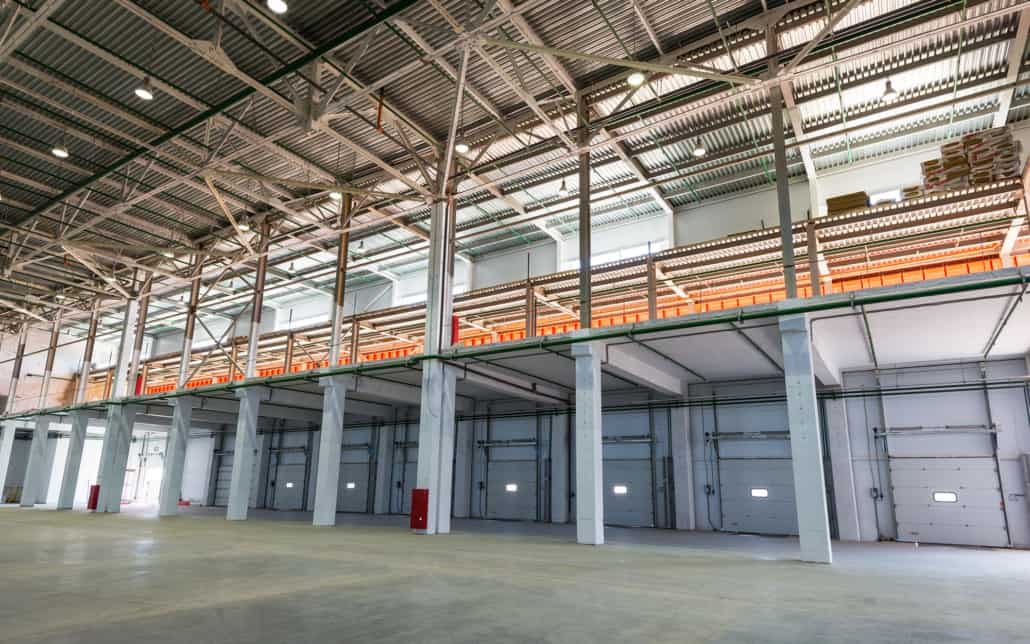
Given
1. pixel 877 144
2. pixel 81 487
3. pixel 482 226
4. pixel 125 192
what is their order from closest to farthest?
pixel 877 144 < pixel 125 192 < pixel 482 226 < pixel 81 487

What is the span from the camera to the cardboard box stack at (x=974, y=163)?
13.4m

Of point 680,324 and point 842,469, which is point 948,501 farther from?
point 680,324

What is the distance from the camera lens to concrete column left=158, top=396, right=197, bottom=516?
25516 mm

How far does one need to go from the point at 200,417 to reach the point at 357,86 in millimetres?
24566

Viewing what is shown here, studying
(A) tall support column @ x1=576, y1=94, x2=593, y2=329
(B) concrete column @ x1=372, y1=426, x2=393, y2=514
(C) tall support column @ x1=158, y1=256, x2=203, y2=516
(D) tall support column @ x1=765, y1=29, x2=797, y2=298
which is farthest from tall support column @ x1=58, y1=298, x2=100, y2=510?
(D) tall support column @ x1=765, y1=29, x2=797, y2=298

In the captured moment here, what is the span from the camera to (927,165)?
1445 centimetres

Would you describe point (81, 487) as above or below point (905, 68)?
below

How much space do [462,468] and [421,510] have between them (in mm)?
10351

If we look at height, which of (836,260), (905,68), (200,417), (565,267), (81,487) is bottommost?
(81,487)

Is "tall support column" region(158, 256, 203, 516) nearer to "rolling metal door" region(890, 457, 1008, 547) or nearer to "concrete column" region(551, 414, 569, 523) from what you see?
"concrete column" region(551, 414, 569, 523)

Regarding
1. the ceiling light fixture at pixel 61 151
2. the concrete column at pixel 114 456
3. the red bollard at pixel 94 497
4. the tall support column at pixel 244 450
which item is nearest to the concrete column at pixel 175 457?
the tall support column at pixel 244 450

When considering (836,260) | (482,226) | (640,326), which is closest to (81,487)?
(482,226)

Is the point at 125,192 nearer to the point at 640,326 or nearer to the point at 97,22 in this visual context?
the point at 97,22

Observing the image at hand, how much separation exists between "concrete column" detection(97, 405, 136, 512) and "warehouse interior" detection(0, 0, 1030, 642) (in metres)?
0.21
